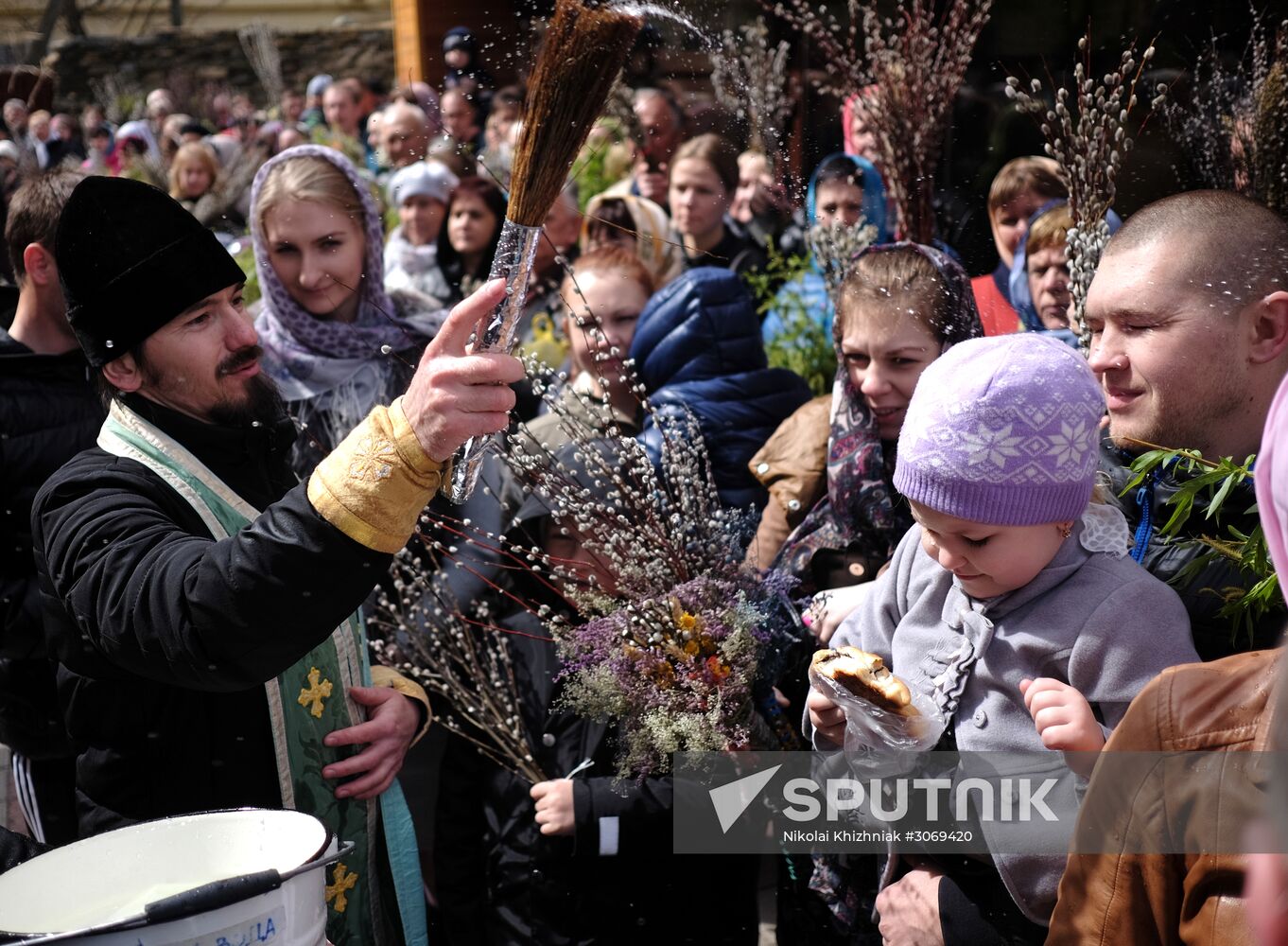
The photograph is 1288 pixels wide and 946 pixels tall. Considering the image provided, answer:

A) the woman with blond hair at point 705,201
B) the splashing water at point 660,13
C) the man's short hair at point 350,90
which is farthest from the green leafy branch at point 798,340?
the man's short hair at point 350,90

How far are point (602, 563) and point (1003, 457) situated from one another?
0.97 meters

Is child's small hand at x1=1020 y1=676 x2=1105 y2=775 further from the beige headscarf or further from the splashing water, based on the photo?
the beige headscarf

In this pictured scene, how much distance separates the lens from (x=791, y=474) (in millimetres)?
3002

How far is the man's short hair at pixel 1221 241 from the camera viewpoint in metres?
2.10

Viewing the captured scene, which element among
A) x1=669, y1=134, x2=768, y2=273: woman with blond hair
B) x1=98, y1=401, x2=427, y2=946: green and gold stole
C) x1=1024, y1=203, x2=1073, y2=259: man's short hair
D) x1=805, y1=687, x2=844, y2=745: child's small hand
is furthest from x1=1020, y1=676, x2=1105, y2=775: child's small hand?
x1=669, y1=134, x2=768, y2=273: woman with blond hair

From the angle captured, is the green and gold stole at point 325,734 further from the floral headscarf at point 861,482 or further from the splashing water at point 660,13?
the splashing water at point 660,13

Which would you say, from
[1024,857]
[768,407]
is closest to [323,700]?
[1024,857]

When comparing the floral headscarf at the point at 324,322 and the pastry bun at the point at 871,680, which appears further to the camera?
the floral headscarf at the point at 324,322

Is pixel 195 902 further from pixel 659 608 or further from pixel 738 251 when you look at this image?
pixel 738 251

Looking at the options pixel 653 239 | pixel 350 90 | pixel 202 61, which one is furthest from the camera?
pixel 202 61

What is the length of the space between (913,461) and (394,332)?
2356mm

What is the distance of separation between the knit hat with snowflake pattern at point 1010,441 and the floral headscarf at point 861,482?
741mm

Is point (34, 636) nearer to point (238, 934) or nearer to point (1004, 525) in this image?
point (238, 934)

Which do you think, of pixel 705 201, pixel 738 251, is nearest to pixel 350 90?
pixel 705 201
